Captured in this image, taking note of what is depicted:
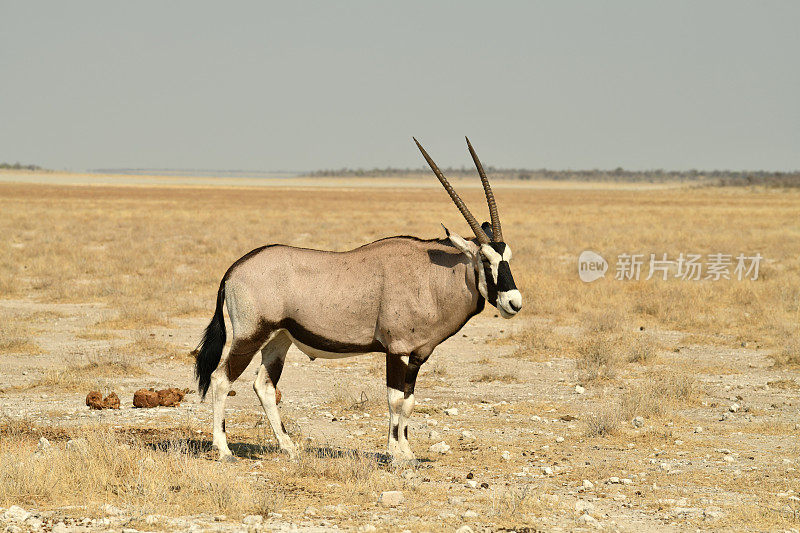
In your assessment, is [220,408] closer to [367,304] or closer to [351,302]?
[351,302]

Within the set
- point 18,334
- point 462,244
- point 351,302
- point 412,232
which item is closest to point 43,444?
point 351,302

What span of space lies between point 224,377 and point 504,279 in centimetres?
278

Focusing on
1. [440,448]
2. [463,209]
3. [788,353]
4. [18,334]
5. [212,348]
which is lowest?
[18,334]

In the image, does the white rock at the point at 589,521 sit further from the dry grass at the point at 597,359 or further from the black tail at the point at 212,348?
the dry grass at the point at 597,359

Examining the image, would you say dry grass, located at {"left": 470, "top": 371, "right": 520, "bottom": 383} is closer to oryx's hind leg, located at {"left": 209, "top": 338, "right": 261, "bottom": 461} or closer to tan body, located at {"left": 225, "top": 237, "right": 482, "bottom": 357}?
tan body, located at {"left": 225, "top": 237, "right": 482, "bottom": 357}

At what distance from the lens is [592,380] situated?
12266 mm

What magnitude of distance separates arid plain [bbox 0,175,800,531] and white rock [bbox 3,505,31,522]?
7 cm

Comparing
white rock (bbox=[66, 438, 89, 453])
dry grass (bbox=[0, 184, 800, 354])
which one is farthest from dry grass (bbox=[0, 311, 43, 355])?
white rock (bbox=[66, 438, 89, 453])

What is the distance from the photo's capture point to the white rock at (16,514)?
6.18m

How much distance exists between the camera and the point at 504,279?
25.1 feet

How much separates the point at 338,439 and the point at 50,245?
24.7 metres

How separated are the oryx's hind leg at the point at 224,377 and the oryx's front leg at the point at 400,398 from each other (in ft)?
4.21

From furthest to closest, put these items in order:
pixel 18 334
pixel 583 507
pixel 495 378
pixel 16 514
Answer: pixel 18 334, pixel 495 378, pixel 583 507, pixel 16 514

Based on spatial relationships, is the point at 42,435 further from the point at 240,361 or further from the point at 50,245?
the point at 50,245
